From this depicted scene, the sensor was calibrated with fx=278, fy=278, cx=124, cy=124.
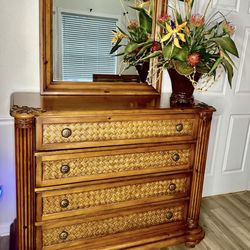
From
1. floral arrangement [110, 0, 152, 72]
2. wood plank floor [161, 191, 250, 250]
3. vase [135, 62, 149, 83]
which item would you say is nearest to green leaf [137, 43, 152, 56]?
floral arrangement [110, 0, 152, 72]

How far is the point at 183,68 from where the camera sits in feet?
5.09

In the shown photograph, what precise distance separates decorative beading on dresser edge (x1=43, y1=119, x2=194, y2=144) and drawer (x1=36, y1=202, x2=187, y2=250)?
466mm

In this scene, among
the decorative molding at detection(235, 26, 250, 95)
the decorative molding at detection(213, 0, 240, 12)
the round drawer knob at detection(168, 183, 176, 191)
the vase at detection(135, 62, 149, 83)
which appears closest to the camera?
the round drawer knob at detection(168, 183, 176, 191)

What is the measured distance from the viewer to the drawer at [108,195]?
146 cm

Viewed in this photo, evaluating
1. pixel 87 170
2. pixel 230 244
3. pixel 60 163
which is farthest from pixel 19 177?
pixel 230 244

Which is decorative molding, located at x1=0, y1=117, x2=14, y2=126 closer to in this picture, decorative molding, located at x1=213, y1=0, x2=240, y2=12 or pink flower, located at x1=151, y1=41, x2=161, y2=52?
pink flower, located at x1=151, y1=41, x2=161, y2=52

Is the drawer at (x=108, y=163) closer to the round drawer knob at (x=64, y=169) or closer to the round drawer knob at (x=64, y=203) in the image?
the round drawer knob at (x=64, y=169)

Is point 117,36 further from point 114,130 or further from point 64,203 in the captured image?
point 64,203

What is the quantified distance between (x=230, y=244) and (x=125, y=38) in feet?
5.21

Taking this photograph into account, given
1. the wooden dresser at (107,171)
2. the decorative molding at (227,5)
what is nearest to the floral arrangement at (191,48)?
the wooden dresser at (107,171)

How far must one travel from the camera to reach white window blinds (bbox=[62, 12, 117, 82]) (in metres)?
1.68

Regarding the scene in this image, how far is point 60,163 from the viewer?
1.42 meters

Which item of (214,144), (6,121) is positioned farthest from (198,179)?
(6,121)

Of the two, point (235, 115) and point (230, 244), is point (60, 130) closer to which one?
point (230, 244)
